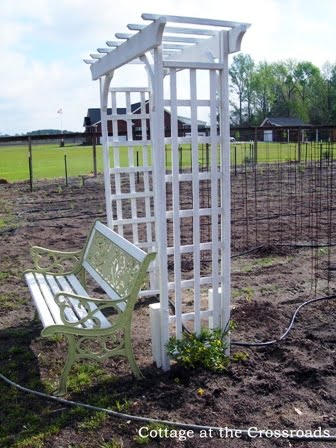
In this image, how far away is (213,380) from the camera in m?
3.53

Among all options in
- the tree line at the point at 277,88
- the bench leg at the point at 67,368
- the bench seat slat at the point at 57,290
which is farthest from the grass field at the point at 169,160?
the tree line at the point at 277,88

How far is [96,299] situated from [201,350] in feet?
2.77

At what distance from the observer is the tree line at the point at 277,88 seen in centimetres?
7731

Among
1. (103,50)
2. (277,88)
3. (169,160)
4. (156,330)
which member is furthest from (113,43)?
(277,88)

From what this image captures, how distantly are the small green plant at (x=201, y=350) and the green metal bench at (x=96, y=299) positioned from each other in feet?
1.08

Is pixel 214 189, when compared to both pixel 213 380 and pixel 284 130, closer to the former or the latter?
pixel 213 380

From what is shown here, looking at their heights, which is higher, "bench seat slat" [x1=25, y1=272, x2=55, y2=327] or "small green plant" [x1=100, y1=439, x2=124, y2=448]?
"bench seat slat" [x1=25, y1=272, x2=55, y2=327]

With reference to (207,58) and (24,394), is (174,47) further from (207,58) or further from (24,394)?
(24,394)

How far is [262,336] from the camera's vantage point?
169 inches

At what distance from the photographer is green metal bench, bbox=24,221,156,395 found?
3459 mm

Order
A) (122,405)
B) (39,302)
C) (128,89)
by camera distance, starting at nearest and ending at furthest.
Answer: (122,405) < (39,302) < (128,89)

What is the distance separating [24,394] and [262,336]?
1.96 m

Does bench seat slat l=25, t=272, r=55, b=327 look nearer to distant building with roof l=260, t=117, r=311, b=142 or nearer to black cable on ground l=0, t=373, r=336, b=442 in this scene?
black cable on ground l=0, t=373, r=336, b=442

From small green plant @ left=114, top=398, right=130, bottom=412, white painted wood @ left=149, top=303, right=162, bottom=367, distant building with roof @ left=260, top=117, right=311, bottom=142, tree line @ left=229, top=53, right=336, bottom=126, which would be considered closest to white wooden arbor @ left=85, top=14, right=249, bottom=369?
white painted wood @ left=149, top=303, right=162, bottom=367
